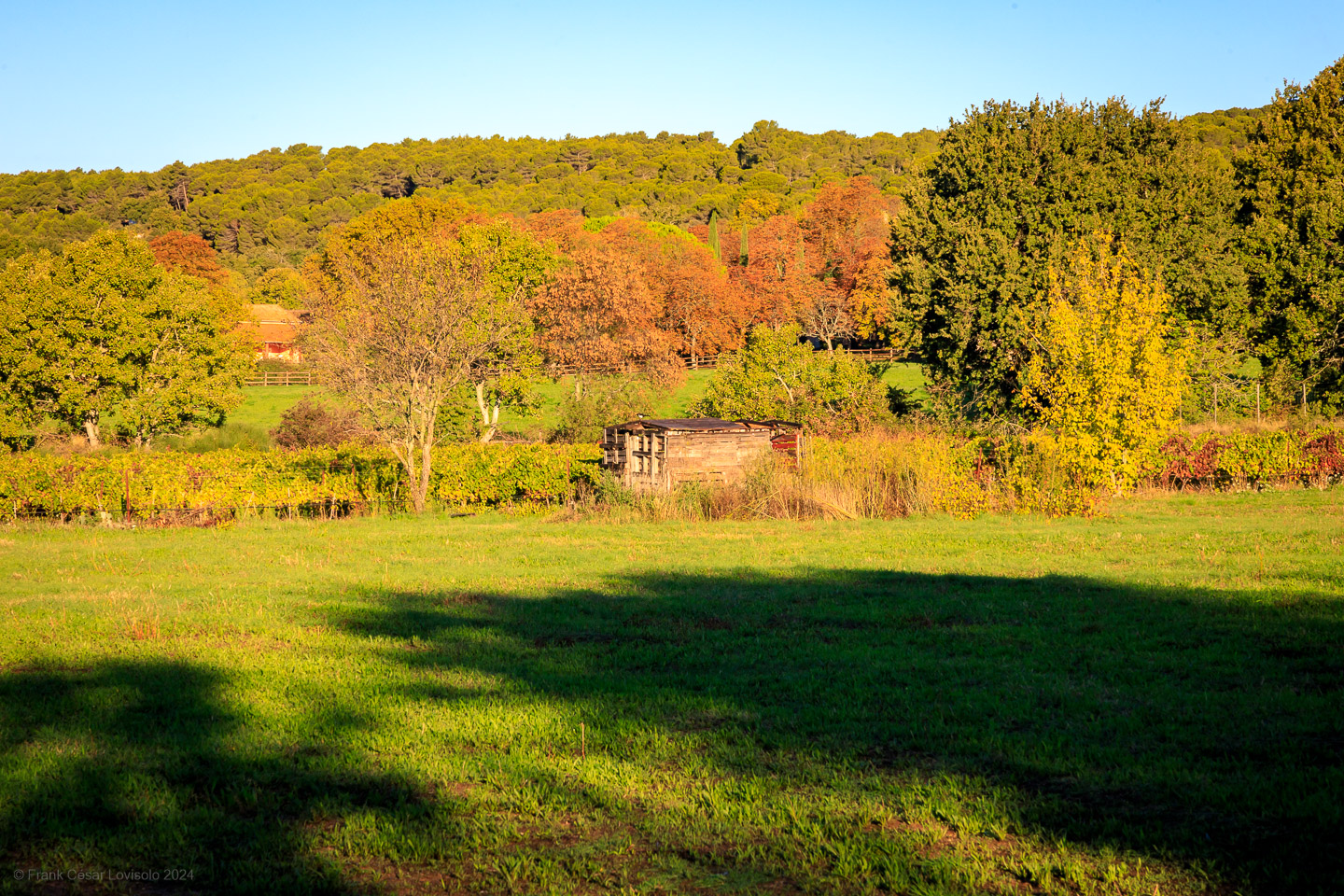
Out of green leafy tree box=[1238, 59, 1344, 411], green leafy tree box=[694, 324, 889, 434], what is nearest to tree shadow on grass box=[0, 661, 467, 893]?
green leafy tree box=[694, 324, 889, 434]

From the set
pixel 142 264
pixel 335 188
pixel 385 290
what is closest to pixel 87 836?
pixel 385 290

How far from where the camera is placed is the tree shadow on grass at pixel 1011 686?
15.1ft

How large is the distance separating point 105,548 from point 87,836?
13.5m

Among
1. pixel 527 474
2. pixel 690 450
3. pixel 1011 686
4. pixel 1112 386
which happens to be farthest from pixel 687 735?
pixel 527 474

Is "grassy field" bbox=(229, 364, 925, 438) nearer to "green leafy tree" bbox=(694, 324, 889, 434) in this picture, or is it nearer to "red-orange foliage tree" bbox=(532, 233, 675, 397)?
"red-orange foliage tree" bbox=(532, 233, 675, 397)

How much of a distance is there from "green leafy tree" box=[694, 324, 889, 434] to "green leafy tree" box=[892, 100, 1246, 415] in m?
2.71

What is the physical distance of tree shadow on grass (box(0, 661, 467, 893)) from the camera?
4.18 metres

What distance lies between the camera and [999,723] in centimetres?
596

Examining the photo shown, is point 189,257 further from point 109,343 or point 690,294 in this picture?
point 109,343

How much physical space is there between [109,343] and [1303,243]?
4702 centimetres

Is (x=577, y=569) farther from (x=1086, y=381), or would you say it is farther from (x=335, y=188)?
(x=335, y=188)

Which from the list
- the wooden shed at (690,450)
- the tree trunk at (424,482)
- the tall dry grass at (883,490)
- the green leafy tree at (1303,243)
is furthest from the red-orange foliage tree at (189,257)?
the green leafy tree at (1303,243)

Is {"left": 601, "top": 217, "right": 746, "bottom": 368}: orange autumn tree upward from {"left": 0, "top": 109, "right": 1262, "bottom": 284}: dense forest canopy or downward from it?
downward

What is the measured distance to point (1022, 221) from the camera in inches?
1277
